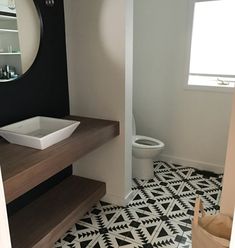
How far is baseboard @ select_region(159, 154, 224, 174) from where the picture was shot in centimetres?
302

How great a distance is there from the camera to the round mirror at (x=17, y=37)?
174 cm

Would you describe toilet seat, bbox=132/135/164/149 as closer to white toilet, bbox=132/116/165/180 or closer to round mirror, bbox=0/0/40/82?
white toilet, bbox=132/116/165/180

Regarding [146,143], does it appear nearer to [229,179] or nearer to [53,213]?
[53,213]

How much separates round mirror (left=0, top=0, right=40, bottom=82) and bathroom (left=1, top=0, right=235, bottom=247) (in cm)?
14

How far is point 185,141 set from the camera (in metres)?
3.13

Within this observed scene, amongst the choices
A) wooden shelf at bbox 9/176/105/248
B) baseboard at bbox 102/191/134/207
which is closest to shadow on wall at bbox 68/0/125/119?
wooden shelf at bbox 9/176/105/248

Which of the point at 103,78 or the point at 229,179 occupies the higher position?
the point at 103,78

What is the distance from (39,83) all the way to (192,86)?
1.69 m

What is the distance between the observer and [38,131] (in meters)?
1.94

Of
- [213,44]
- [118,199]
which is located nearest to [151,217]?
[118,199]

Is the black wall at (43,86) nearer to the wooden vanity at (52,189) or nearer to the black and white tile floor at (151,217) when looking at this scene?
the wooden vanity at (52,189)

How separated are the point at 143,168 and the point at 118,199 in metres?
0.56

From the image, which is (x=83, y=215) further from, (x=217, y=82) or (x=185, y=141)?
(x=217, y=82)

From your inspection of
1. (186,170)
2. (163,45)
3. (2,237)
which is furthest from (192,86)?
(2,237)
